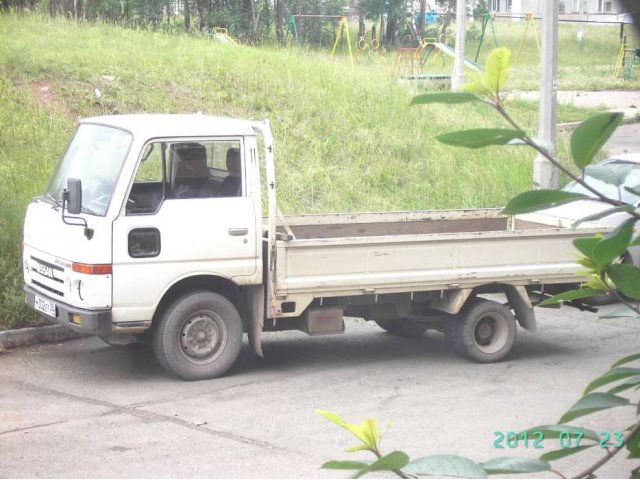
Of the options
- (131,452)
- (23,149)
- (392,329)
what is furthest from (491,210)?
(23,149)

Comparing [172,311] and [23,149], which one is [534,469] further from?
[23,149]

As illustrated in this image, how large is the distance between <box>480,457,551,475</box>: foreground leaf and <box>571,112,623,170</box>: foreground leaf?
0.47 metres

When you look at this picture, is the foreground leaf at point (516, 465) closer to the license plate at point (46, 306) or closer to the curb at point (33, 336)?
the license plate at point (46, 306)

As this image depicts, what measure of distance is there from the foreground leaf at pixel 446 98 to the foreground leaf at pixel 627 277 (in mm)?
445

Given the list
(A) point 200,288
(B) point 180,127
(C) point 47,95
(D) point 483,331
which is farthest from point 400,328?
(C) point 47,95

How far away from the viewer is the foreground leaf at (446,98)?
150 cm

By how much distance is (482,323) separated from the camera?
895 cm

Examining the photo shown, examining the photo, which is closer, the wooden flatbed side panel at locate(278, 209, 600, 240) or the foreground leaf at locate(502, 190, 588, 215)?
the foreground leaf at locate(502, 190, 588, 215)

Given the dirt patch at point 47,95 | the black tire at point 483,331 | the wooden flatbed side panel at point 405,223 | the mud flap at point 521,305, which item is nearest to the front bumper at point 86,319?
the wooden flatbed side panel at point 405,223

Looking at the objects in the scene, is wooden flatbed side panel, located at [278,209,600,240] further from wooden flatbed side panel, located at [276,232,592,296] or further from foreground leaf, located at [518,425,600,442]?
foreground leaf, located at [518,425,600,442]

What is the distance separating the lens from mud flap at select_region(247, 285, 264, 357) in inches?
324

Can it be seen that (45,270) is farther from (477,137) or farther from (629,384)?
(477,137)

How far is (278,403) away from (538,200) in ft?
20.4

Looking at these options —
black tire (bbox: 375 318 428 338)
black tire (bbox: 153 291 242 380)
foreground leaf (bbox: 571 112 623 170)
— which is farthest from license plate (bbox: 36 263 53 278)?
foreground leaf (bbox: 571 112 623 170)
